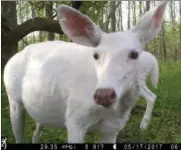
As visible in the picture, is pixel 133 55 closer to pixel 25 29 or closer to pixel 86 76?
A: pixel 86 76

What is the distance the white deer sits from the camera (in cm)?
230

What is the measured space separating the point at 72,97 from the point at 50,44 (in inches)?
23.6

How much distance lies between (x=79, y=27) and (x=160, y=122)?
1.81 m

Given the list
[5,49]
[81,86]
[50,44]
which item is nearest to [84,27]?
[81,86]

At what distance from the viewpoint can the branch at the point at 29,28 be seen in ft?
13.6

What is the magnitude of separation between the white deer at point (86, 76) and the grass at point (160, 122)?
698 mm

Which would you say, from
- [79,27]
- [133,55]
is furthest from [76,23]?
[133,55]

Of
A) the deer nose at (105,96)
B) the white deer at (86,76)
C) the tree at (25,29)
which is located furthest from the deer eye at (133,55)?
the tree at (25,29)

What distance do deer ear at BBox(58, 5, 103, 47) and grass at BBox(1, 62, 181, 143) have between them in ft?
3.47

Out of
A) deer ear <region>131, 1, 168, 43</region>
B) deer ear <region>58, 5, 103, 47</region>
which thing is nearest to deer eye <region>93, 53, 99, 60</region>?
deer ear <region>58, 5, 103, 47</region>

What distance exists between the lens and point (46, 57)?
289 cm

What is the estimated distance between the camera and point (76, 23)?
2547mm

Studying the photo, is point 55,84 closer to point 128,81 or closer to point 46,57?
point 46,57

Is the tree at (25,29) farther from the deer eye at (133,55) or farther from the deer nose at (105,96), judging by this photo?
the deer nose at (105,96)
